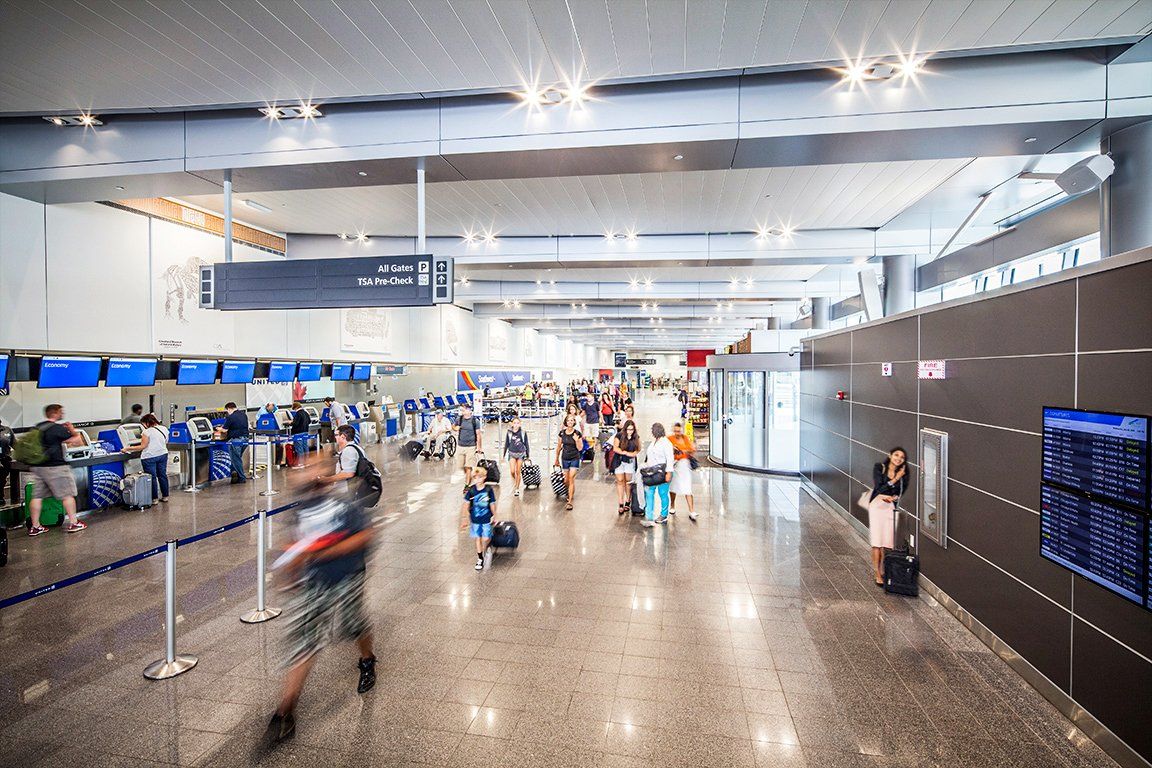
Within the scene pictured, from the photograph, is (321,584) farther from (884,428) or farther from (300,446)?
(300,446)

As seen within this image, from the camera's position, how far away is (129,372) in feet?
30.5

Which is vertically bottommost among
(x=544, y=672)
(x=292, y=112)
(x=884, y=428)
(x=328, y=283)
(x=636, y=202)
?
(x=544, y=672)

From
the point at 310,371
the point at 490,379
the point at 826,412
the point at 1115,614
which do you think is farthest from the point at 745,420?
the point at 490,379

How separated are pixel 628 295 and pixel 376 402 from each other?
951cm

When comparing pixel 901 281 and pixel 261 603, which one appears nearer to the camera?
pixel 261 603

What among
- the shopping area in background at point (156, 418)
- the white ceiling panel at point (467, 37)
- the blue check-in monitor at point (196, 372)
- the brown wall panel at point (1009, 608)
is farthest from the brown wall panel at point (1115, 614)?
the blue check-in monitor at point (196, 372)

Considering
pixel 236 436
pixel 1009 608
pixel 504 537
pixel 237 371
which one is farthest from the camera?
pixel 237 371

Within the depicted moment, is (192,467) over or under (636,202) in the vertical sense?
under

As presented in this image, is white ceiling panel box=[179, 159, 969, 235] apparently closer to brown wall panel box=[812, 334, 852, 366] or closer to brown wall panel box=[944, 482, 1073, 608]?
brown wall panel box=[812, 334, 852, 366]

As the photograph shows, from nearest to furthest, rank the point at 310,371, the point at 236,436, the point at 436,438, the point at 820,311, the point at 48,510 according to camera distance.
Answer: the point at 48,510
the point at 236,436
the point at 310,371
the point at 436,438
the point at 820,311

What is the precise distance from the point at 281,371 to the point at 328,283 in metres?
7.89

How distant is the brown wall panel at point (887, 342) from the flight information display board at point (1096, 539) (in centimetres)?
270

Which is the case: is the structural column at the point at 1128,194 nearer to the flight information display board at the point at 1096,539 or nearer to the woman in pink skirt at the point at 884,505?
the flight information display board at the point at 1096,539

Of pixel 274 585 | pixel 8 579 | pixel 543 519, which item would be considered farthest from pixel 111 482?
pixel 543 519
